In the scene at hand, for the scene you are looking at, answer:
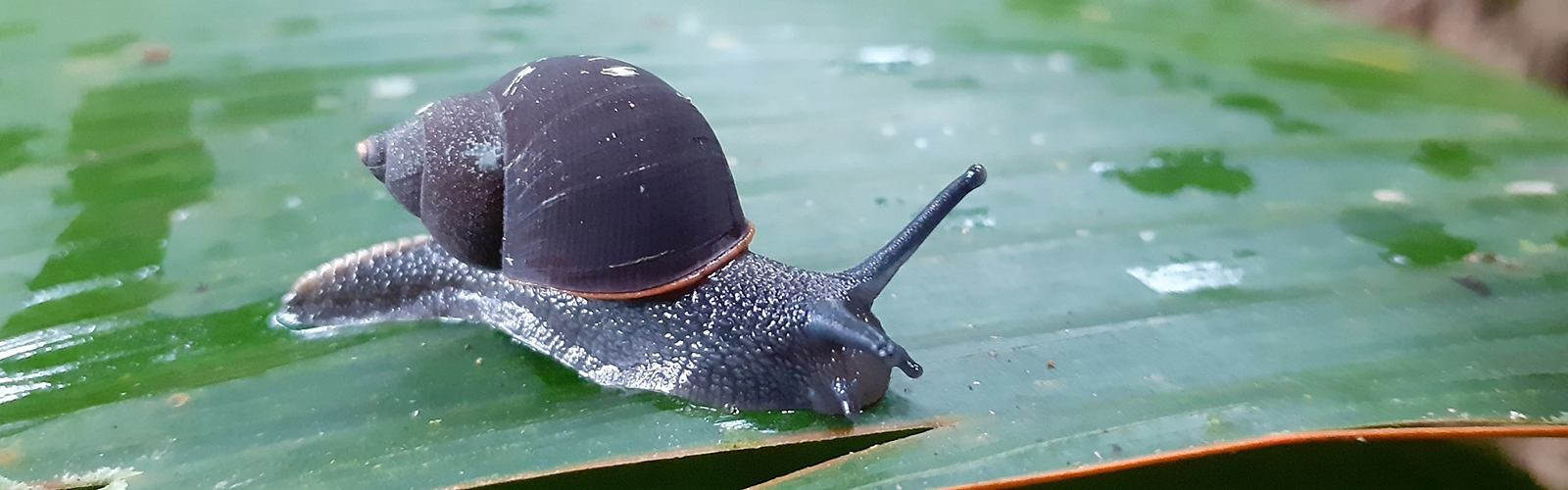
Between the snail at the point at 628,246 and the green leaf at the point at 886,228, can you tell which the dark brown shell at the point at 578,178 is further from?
the green leaf at the point at 886,228

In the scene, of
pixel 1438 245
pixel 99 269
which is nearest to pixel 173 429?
pixel 99 269

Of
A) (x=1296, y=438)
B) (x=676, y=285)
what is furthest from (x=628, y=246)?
(x=1296, y=438)

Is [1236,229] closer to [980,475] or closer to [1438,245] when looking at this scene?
[1438,245]

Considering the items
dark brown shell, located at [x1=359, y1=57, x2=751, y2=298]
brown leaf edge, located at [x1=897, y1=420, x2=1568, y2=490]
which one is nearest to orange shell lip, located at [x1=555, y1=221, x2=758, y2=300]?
dark brown shell, located at [x1=359, y1=57, x2=751, y2=298]

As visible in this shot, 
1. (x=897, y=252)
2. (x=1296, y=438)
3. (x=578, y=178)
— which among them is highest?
(x=578, y=178)

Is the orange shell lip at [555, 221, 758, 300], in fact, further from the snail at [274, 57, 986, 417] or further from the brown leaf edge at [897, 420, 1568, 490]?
the brown leaf edge at [897, 420, 1568, 490]

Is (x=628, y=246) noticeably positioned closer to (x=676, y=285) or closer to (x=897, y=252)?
(x=676, y=285)

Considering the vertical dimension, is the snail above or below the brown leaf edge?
above

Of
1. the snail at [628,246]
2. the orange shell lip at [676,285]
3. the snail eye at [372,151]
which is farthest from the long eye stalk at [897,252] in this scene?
the snail eye at [372,151]
